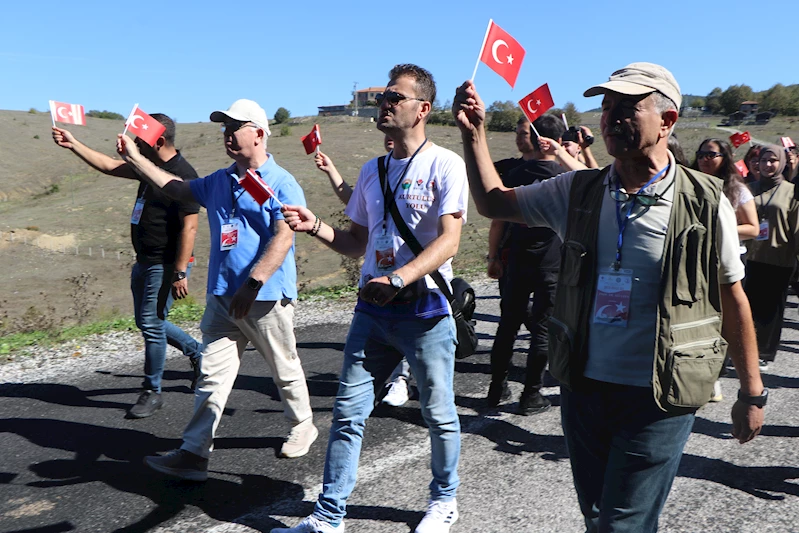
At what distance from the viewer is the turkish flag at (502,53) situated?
3.33m

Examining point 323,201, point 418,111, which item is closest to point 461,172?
point 418,111

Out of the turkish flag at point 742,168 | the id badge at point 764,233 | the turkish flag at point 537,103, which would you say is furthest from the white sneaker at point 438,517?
the turkish flag at point 742,168

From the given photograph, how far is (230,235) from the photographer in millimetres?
4402

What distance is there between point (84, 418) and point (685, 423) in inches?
173

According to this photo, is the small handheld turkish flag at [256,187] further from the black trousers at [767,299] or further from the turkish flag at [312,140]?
the black trousers at [767,299]

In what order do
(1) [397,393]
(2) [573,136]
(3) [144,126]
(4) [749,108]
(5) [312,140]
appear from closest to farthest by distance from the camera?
(3) [144,126]
(1) [397,393]
(2) [573,136]
(5) [312,140]
(4) [749,108]

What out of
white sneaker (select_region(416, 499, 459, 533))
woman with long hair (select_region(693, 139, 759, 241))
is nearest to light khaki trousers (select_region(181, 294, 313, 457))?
white sneaker (select_region(416, 499, 459, 533))

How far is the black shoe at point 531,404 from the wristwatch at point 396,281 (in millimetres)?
2684

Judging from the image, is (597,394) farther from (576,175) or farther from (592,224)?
(576,175)

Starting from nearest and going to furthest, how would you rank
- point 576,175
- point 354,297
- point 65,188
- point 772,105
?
point 576,175
point 354,297
point 65,188
point 772,105

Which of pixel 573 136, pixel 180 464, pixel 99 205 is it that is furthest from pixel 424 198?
pixel 99 205

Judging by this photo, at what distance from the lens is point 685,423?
253 cm

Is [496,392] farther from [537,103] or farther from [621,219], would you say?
[621,219]

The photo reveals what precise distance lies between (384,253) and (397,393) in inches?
97.8
